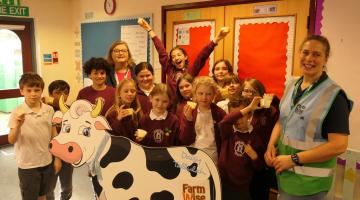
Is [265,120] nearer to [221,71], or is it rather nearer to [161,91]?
[161,91]

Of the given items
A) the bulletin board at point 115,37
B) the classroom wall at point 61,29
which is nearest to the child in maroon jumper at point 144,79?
the bulletin board at point 115,37

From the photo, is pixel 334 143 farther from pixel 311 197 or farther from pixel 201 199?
pixel 201 199

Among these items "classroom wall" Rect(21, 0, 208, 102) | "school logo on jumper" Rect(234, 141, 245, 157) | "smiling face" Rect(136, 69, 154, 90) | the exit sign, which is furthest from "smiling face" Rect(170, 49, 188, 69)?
the exit sign

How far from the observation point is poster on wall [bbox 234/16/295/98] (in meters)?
2.66

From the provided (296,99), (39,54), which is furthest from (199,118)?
(39,54)

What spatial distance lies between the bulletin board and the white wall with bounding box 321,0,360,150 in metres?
2.03

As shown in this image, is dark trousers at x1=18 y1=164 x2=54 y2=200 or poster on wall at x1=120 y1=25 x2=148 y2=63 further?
poster on wall at x1=120 y1=25 x2=148 y2=63

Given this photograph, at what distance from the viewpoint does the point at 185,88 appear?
2.10m

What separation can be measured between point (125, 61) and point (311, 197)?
1.64m

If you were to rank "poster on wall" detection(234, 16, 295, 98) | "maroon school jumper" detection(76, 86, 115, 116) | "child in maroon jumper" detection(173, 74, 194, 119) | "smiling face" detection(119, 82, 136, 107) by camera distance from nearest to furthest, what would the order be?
"smiling face" detection(119, 82, 136, 107)
"maroon school jumper" detection(76, 86, 115, 116)
"child in maroon jumper" detection(173, 74, 194, 119)
"poster on wall" detection(234, 16, 295, 98)

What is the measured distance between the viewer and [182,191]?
158 cm

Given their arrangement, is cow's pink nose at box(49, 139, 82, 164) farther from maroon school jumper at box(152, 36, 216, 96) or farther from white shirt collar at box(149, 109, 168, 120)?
maroon school jumper at box(152, 36, 216, 96)

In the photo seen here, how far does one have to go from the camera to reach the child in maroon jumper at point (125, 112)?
68.6 inches

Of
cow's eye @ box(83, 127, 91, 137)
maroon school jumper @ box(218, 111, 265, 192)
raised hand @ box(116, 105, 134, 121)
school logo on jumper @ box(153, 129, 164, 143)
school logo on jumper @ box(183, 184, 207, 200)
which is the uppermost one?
raised hand @ box(116, 105, 134, 121)
